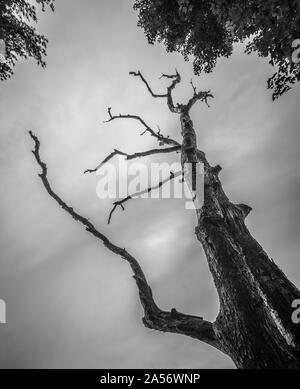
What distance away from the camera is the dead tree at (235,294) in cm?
304

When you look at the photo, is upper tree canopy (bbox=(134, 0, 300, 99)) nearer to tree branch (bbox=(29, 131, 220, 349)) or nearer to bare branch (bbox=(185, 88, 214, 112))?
bare branch (bbox=(185, 88, 214, 112))

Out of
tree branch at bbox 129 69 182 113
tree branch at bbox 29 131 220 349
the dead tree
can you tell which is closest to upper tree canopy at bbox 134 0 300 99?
tree branch at bbox 129 69 182 113

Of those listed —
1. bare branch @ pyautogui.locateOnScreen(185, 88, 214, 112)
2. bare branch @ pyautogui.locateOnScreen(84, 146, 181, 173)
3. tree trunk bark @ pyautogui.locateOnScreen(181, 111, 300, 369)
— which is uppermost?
bare branch @ pyautogui.locateOnScreen(185, 88, 214, 112)

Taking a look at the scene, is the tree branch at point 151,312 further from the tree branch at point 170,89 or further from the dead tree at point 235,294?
the tree branch at point 170,89

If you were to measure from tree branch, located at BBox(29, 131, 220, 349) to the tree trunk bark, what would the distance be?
0.39 m

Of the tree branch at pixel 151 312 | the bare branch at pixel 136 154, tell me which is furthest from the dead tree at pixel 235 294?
the bare branch at pixel 136 154

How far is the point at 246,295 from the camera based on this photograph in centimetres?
344

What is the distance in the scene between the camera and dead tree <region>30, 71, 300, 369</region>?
9.96 ft

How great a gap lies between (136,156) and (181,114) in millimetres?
1790

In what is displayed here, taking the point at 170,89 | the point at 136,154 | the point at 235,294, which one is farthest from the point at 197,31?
the point at 235,294

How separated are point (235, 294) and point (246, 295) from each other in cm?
13
